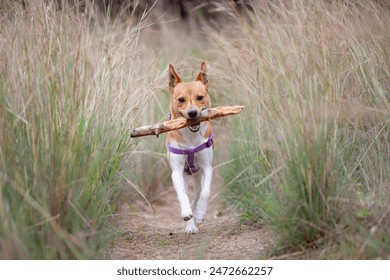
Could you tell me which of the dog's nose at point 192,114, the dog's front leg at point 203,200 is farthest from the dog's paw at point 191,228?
the dog's nose at point 192,114

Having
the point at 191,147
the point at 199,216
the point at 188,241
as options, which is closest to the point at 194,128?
the point at 191,147

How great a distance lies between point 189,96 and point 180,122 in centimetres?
50

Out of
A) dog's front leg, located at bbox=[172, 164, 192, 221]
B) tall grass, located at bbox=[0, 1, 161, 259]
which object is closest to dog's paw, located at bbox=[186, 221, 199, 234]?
dog's front leg, located at bbox=[172, 164, 192, 221]

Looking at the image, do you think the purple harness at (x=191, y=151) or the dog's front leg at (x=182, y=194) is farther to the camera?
the purple harness at (x=191, y=151)

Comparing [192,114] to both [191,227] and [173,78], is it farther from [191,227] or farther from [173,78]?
[191,227]

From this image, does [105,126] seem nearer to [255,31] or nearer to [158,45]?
[255,31]

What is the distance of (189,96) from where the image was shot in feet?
18.5

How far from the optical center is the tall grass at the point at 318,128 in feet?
12.5

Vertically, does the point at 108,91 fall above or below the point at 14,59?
below

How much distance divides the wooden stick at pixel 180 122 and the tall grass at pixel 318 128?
0.27 m

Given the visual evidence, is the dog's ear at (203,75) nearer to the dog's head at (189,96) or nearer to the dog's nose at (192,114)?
the dog's head at (189,96)

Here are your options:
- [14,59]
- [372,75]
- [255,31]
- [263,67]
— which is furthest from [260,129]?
[14,59]

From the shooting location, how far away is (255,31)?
6168 millimetres

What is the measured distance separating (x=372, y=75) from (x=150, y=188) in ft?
11.6
